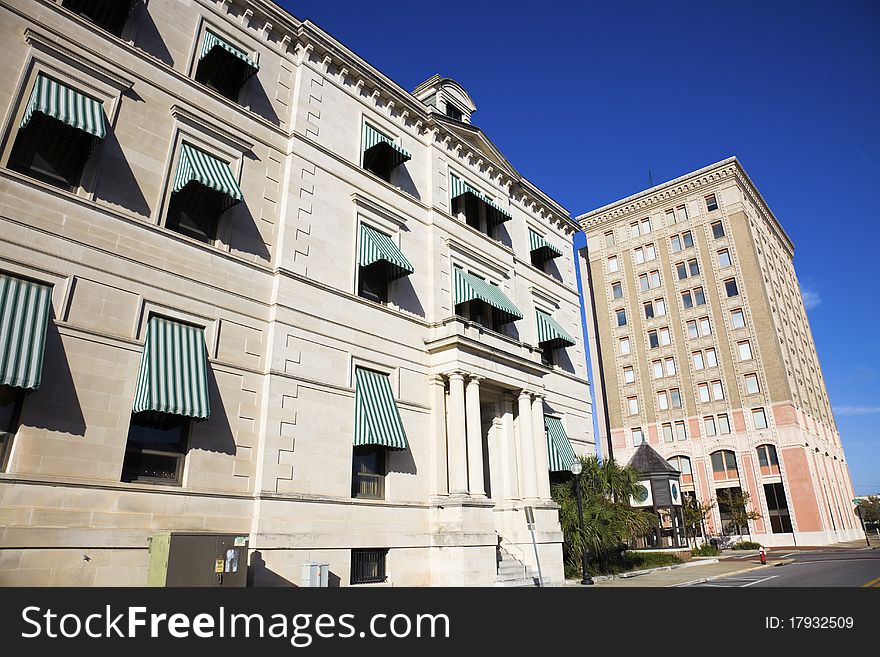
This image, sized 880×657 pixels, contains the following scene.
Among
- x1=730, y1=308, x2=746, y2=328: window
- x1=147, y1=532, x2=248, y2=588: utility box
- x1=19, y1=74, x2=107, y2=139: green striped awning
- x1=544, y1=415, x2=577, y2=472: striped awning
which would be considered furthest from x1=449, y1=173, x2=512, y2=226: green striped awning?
x1=730, y1=308, x2=746, y2=328: window

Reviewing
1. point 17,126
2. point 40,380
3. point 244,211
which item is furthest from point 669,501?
point 17,126

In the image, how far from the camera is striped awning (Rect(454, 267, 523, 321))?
23656 millimetres

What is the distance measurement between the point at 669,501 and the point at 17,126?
115ft

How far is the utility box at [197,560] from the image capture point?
1189 cm

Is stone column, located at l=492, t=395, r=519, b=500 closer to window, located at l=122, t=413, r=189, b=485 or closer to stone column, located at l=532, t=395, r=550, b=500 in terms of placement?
stone column, located at l=532, t=395, r=550, b=500

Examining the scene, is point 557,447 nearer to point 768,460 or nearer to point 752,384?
point 768,460

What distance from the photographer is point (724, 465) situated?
2304 inches

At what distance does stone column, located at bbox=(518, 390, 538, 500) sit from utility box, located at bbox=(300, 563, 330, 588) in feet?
32.1

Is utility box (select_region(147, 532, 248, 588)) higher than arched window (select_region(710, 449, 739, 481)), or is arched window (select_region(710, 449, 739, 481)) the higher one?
arched window (select_region(710, 449, 739, 481))

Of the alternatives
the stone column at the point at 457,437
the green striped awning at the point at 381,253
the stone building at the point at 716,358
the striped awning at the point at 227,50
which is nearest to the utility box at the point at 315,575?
the stone column at the point at 457,437

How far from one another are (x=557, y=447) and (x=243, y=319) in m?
15.6

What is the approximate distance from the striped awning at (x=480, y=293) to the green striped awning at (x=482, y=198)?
12.1 feet

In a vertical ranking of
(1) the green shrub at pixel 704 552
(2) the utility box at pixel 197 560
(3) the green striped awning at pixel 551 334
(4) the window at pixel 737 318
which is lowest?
(1) the green shrub at pixel 704 552

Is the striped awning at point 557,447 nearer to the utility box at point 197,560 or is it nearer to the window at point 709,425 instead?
the utility box at point 197,560
